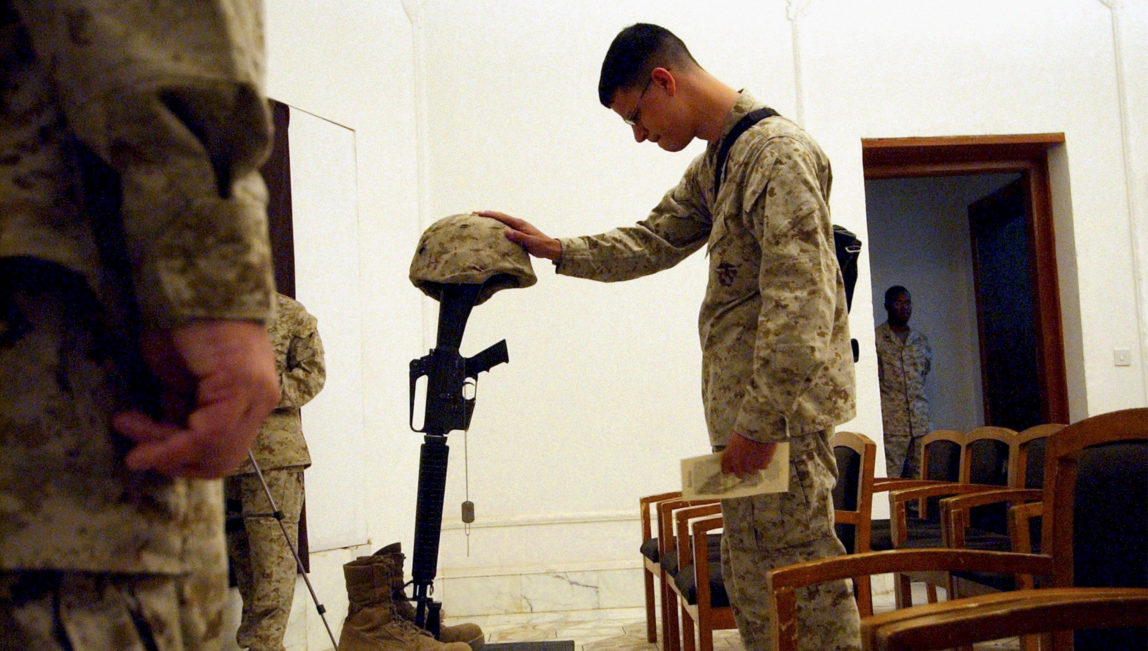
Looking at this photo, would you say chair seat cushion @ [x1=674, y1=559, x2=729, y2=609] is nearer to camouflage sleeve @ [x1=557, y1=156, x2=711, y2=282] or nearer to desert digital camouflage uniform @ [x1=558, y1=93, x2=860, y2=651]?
desert digital camouflage uniform @ [x1=558, y1=93, x2=860, y2=651]

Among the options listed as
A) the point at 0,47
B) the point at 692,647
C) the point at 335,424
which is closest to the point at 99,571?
the point at 0,47

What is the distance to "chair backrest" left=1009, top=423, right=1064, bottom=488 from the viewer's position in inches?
117

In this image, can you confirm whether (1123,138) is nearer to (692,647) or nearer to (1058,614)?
(692,647)

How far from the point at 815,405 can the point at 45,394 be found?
48.7 inches

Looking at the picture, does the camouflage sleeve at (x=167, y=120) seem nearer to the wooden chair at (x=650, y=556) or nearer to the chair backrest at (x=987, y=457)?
the wooden chair at (x=650, y=556)

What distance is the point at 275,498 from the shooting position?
10.2 ft

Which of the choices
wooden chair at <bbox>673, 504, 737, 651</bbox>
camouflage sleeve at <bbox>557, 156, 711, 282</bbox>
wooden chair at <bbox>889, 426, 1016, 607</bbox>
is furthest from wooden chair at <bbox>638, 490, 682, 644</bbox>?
camouflage sleeve at <bbox>557, 156, 711, 282</bbox>

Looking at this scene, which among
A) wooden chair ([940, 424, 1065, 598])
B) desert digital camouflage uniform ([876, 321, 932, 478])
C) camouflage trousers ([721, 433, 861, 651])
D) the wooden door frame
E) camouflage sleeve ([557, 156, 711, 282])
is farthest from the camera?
desert digital camouflage uniform ([876, 321, 932, 478])

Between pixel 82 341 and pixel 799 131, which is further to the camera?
pixel 799 131

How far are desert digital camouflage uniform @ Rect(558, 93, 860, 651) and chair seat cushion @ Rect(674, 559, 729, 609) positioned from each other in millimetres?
641

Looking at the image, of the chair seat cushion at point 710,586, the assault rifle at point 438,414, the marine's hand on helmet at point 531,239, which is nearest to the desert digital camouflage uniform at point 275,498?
the assault rifle at point 438,414

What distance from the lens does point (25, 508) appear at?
1.96 feet

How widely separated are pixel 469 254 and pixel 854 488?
136 centimetres

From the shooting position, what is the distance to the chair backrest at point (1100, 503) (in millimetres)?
1303
